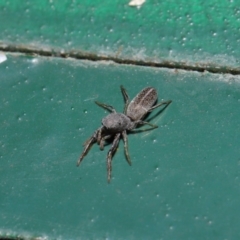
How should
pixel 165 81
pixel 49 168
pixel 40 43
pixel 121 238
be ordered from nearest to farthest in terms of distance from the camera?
1. pixel 121 238
2. pixel 49 168
3. pixel 165 81
4. pixel 40 43

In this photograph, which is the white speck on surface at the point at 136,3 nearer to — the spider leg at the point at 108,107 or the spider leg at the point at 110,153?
the spider leg at the point at 108,107

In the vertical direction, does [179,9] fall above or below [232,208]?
above

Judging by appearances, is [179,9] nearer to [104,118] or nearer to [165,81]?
[165,81]

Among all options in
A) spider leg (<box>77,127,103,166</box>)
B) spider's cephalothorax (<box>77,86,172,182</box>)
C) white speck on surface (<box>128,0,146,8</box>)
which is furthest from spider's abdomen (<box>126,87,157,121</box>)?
white speck on surface (<box>128,0,146,8</box>)

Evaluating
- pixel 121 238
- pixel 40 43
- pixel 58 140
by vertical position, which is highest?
pixel 40 43

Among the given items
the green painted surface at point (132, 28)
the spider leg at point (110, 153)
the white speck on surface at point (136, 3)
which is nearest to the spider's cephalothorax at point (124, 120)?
the spider leg at point (110, 153)

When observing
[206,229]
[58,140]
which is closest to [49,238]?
[58,140]

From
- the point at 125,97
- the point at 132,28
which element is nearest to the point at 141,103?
the point at 125,97
